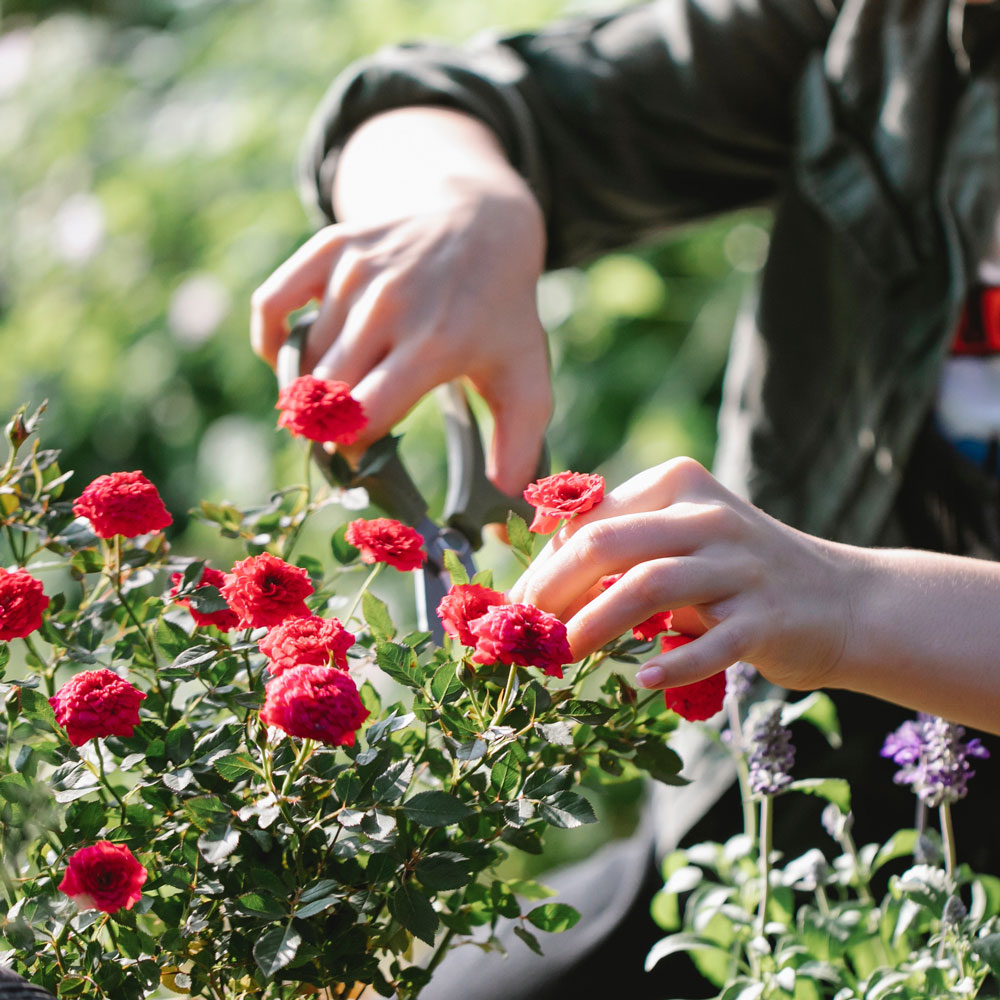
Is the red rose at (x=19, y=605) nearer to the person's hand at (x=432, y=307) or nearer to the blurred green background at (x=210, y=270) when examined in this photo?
the person's hand at (x=432, y=307)

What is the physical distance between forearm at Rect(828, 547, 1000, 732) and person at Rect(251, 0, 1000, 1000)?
270 millimetres

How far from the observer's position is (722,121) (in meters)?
1.07

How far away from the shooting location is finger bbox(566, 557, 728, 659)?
0.45 m

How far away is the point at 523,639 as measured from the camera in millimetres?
420

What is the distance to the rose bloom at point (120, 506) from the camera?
511 mm

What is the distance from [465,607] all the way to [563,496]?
0.07 meters

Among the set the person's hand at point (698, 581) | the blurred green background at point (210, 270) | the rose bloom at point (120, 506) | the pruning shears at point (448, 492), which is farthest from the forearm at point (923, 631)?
the blurred green background at point (210, 270)

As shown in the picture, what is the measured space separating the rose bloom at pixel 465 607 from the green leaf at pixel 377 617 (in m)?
0.03

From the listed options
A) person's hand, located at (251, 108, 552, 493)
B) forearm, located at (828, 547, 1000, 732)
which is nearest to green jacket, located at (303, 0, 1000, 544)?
person's hand, located at (251, 108, 552, 493)

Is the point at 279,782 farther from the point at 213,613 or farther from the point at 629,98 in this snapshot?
the point at 629,98

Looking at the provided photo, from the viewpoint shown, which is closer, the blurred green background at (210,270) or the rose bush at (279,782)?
the rose bush at (279,782)

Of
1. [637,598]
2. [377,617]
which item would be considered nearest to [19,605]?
[377,617]

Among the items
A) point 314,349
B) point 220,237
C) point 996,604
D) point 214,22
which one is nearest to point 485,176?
point 314,349

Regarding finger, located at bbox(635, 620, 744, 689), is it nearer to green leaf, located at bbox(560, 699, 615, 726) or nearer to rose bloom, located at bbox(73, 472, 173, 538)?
green leaf, located at bbox(560, 699, 615, 726)
